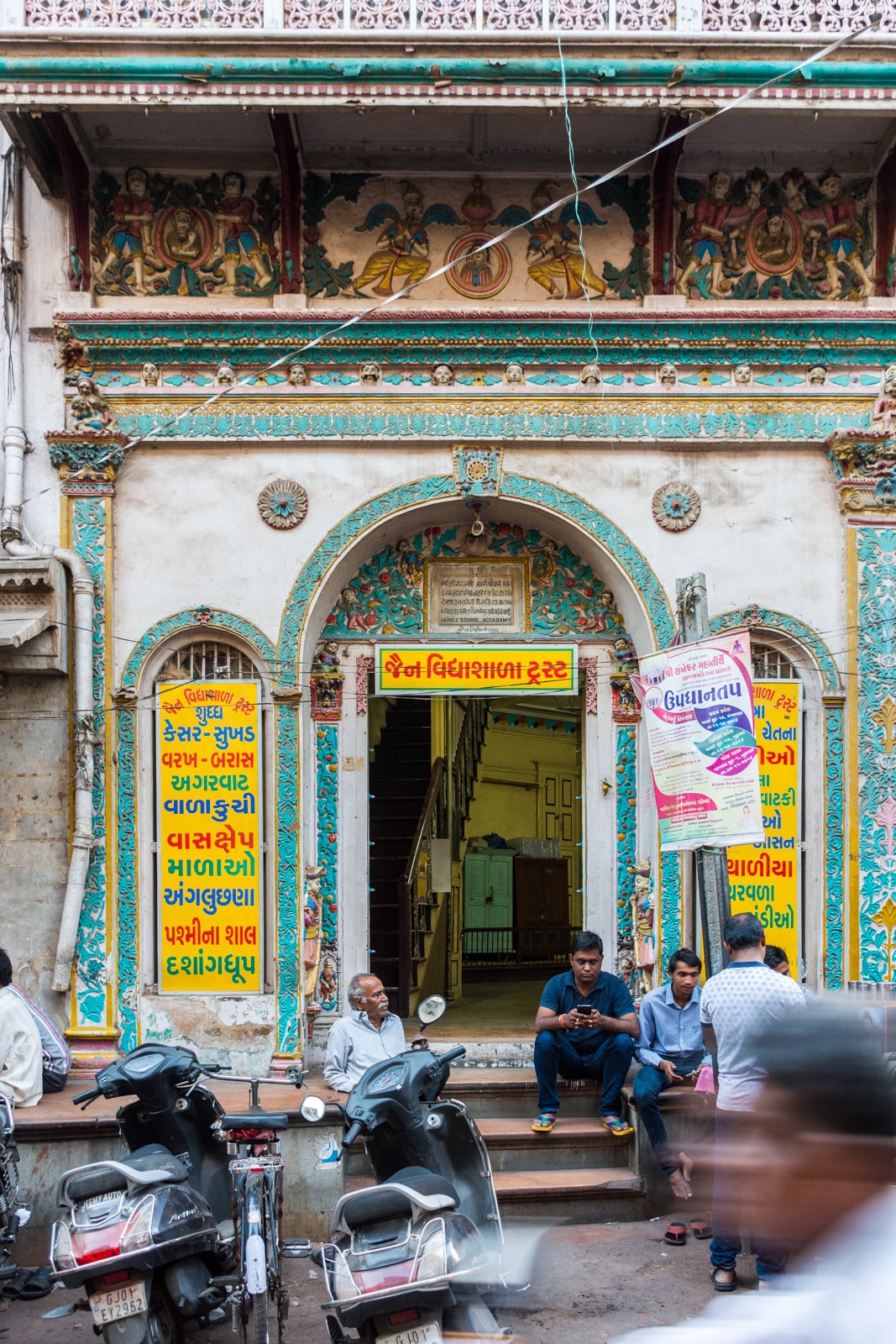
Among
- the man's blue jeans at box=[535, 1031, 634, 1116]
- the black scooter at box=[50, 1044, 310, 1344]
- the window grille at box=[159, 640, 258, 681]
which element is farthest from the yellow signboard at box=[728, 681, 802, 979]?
the black scooter at box=[50, 1044, 310, 1344]

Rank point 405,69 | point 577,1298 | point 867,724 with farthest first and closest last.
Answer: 1. point 867,724
2. point 405,69
3. point 577,1298

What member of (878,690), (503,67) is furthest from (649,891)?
(503,67)

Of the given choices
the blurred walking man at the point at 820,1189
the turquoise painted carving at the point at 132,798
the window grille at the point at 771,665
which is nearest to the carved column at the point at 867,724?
the window grille at the point at 771,665

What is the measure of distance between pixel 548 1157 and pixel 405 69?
21.8 feet

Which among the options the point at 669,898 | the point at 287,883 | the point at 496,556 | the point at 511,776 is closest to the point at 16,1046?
the point at 287,883

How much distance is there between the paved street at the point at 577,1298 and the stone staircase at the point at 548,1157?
0.67 feet

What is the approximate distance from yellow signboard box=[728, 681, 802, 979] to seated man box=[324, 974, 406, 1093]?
2887 mm

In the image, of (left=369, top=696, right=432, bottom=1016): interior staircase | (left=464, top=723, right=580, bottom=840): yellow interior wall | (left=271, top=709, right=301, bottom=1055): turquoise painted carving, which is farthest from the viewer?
(left=464, top=723, right=580, bottom=840): yellow interior wall

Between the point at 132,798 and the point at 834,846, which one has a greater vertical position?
the point at 132,798

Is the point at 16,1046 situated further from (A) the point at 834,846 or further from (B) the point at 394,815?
Answer: (B) the point at 394,815

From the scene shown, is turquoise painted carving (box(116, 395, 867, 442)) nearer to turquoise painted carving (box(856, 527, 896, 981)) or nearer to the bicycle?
turquoise painted carving (box(856, 527, 896, 981))

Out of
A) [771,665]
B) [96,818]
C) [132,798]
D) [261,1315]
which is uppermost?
[771,665]

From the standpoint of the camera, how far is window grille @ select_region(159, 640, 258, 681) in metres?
9.03

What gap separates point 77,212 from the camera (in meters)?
8.93
